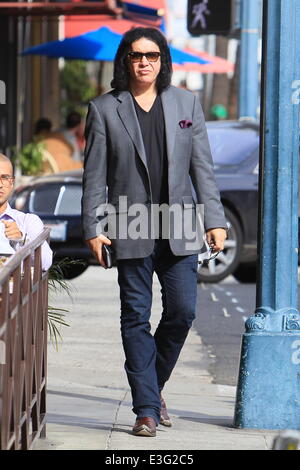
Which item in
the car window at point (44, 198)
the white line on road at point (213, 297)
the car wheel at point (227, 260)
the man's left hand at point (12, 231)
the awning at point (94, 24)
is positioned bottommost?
the white line on road at point (213, 297)

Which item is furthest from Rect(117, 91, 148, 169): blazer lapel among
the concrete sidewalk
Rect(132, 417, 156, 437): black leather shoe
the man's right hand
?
the concrete sidewalk

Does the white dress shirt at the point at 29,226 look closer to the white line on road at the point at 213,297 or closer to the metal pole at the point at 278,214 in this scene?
the metal pole at the point at 278,214

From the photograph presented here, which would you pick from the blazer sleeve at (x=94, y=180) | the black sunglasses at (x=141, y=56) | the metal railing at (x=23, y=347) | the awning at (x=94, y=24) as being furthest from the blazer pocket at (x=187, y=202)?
the awning at (x=94, y=24)

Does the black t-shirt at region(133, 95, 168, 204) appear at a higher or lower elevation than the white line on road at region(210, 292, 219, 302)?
higher

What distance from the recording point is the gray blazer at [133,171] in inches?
249

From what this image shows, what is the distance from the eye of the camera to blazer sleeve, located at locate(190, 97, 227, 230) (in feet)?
21.0

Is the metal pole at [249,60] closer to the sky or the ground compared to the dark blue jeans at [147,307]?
closer to the sky

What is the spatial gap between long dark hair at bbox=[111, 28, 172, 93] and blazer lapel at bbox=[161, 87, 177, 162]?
3.0 inches

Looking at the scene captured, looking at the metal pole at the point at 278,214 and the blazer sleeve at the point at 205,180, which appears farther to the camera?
the metal pole at the point at 278,214

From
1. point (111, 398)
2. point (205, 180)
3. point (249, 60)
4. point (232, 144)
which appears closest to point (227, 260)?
point (232, 144)

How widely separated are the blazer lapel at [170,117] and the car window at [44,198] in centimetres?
789

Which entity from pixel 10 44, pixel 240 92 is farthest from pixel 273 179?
pixel 10 44

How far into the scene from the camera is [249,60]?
18797 millimetres

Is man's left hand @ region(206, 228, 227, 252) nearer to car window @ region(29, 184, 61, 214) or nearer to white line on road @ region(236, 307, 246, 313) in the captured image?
white line on road @ region(236, 307, 246, 313)
